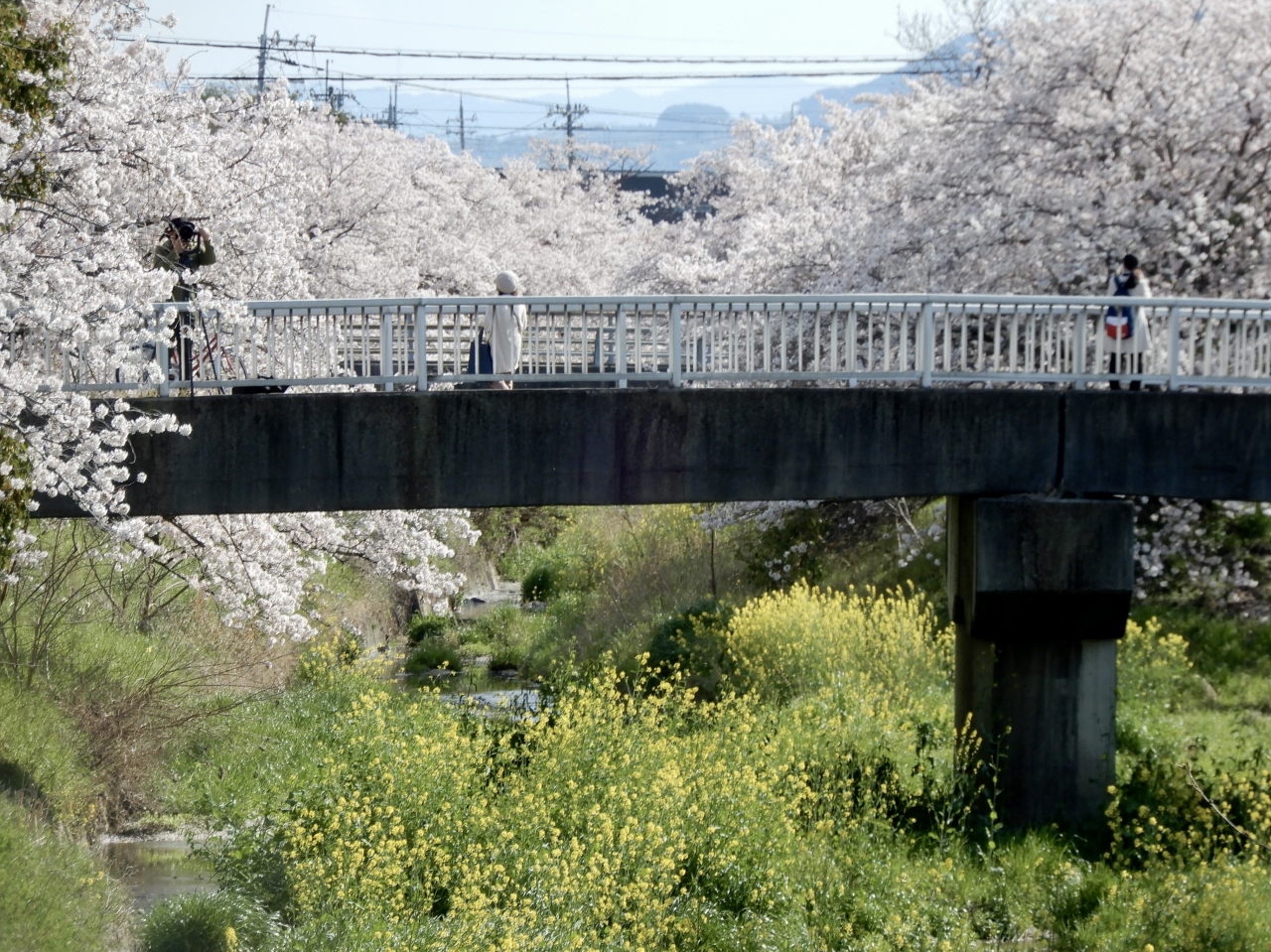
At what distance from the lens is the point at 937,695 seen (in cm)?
1631

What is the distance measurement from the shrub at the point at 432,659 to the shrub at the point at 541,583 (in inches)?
131

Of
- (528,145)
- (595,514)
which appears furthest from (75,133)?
(528,145)

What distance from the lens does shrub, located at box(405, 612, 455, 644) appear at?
25.0 metres

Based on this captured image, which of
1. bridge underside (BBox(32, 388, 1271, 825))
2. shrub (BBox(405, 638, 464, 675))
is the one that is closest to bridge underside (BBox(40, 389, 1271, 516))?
bridge underside (BBox(32, 388, 1271, 825))

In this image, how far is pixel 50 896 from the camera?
10953mm

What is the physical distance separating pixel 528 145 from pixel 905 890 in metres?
56.1

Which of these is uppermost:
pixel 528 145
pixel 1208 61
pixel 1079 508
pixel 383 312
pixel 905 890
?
pixel 528 145

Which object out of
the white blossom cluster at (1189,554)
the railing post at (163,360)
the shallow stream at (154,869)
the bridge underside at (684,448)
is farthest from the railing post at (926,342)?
the shallow stream at (154,869)

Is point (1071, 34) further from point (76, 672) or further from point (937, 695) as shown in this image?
point (76, 672)

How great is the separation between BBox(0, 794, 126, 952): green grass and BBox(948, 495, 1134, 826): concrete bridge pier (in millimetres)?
7674

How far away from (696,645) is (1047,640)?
7017mm

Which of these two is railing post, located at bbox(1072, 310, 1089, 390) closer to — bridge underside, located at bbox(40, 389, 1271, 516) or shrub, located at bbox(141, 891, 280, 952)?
bridge underside, located at bbox(40, 389, 1271, 516)

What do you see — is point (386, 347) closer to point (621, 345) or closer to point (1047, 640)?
point (621, 345)

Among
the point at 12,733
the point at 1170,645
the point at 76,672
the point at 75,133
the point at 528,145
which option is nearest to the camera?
the point at 75,133
